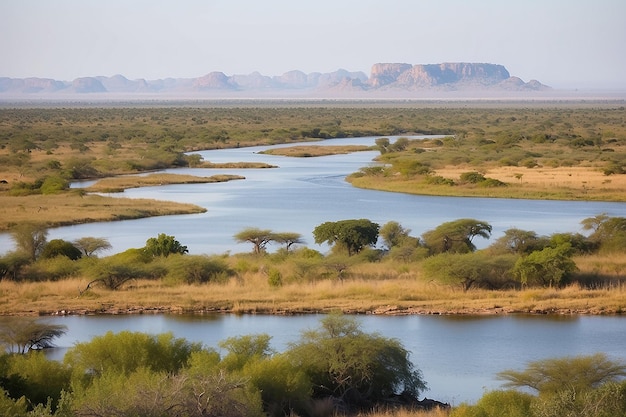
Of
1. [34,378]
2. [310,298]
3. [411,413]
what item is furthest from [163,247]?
[411,413]

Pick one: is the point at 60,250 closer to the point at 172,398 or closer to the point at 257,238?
the point at 257,238

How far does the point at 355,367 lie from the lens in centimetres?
1817

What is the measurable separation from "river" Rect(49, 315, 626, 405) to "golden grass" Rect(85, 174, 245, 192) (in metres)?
32.4

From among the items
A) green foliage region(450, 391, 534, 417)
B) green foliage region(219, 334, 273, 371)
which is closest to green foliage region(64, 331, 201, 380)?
green foliage region(219, 334, 273, 371)

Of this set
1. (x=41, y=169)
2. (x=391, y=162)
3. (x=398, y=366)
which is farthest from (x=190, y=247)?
(x=391, y=162)

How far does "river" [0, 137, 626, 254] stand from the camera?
41.5m

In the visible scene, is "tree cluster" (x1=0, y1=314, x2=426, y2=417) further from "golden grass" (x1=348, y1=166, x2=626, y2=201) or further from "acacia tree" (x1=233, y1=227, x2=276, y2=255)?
"golden grass" (x1=348, y1=166, x2=626, y2=201)

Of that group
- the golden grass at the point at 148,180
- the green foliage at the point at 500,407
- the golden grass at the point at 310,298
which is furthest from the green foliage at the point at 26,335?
the golden grass at the point at 148,180

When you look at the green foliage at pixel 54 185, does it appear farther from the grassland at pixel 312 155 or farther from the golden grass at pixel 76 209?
the golden grass at pixel 76 209

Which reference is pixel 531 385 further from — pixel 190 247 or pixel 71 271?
pixel 190 247

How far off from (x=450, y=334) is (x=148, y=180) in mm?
40728

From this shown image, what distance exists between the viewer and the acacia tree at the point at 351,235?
36406 mm

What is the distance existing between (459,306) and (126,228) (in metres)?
20.1

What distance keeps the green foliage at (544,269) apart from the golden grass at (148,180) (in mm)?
32332
